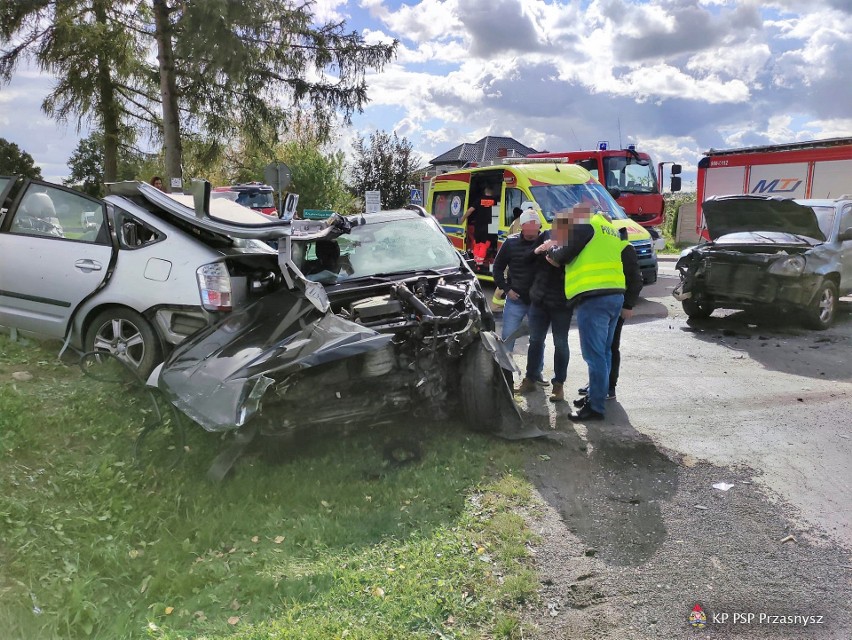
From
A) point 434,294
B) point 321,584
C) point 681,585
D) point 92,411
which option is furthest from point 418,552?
point 92,411

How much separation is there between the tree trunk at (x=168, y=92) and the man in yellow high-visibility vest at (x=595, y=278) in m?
9.80

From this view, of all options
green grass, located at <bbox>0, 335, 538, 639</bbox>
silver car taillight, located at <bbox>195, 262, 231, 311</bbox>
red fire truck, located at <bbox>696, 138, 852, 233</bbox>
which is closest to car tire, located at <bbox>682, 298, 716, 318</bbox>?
green grass, located at <bbox>0, 335, 538, 639</bbox>

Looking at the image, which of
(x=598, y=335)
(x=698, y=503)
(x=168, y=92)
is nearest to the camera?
(x=698, y=503)

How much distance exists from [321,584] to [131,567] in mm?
1003

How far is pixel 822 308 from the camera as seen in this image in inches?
335

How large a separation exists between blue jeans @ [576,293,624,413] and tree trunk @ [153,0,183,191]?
9.99 metres

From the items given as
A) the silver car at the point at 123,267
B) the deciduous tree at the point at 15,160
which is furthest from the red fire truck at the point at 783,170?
the deciduous tree at the point at 15,160

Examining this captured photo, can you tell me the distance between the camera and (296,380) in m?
4.15

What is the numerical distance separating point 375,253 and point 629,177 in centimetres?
1098

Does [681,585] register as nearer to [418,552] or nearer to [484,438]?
[418,552]

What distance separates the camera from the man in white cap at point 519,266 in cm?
600

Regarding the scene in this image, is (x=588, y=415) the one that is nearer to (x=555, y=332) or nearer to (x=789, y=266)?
(x=555, y=332)

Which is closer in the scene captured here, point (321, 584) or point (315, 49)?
point (321, 584)

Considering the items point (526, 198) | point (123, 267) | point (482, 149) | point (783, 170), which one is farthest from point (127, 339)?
point (482, 149)
